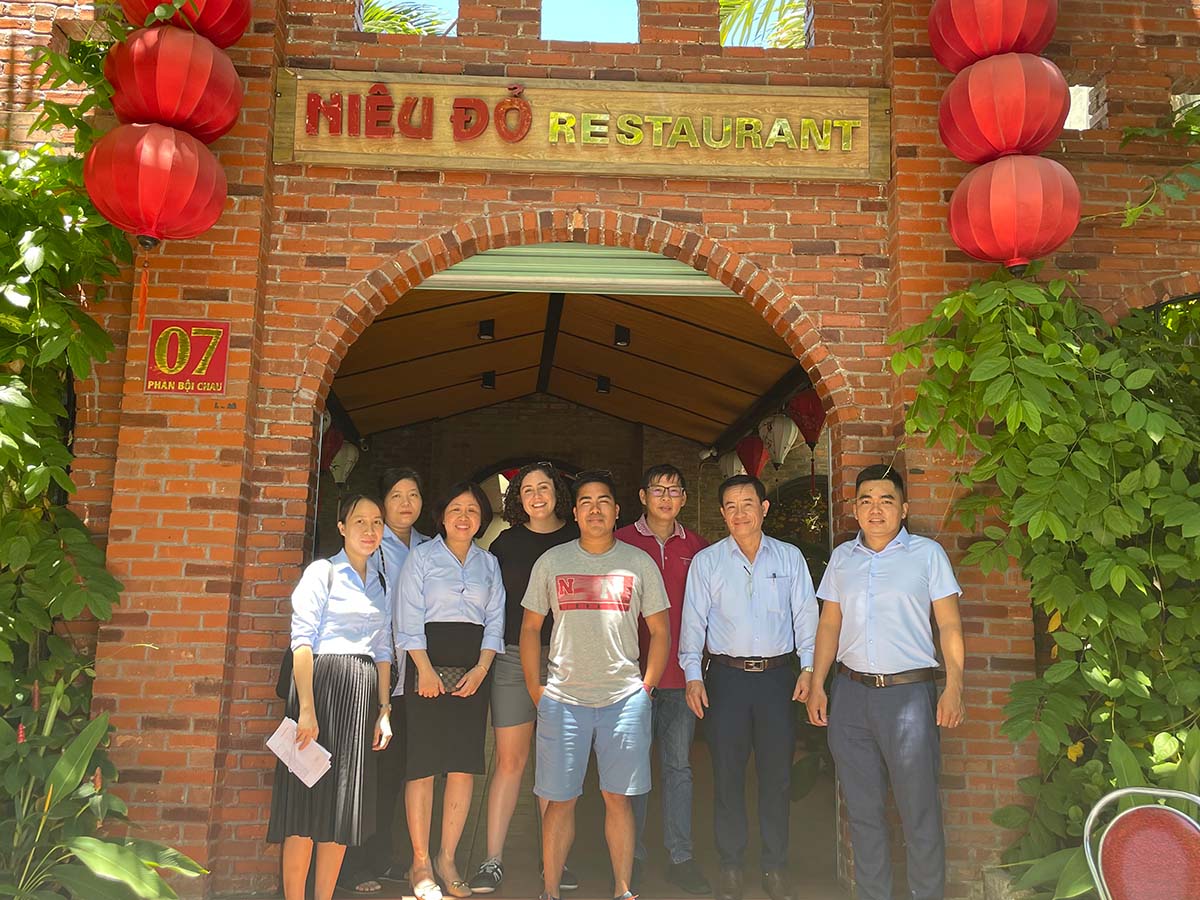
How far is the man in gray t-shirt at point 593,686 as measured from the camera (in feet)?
13.6

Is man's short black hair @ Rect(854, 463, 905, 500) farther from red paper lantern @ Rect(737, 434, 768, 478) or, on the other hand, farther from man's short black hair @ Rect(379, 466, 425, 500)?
red paper lantern @ Rect(737, 434, 768, 478)

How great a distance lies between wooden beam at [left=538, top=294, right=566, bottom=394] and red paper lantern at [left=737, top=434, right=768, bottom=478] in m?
2.03

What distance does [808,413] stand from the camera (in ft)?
26.7

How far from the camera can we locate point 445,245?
4.95 m

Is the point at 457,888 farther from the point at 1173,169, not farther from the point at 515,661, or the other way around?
the point at 1173,169

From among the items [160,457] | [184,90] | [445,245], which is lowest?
[160,457]

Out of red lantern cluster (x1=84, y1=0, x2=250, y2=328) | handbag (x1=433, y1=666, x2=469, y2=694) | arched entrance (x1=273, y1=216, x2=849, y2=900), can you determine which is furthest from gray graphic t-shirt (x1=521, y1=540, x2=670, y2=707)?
red lantern cluster (x1=84, y1=0, x2=250, y2=328)

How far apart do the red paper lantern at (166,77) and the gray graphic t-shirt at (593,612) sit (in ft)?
7.48

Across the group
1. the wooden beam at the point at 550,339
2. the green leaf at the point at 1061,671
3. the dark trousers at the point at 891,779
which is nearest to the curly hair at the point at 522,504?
the dark trousers at the point at 891,779

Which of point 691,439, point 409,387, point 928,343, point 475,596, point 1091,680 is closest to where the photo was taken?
point 1091,680

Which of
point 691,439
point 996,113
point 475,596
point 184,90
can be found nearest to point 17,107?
point 184,90

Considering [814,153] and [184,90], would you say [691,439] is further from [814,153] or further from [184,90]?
[184,90]

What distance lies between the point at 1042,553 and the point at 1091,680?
1.71ft

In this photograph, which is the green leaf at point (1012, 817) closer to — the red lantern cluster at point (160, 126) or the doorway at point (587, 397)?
the doorway at point (587, 397)
